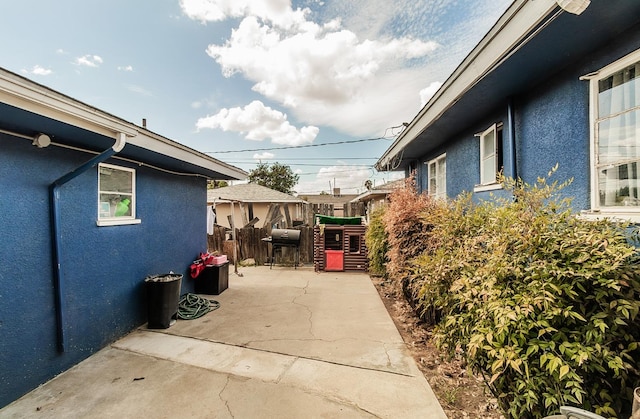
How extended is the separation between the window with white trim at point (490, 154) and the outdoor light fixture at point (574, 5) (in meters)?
2.53

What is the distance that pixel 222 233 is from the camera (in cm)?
1091

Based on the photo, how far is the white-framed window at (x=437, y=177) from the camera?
6738 mm

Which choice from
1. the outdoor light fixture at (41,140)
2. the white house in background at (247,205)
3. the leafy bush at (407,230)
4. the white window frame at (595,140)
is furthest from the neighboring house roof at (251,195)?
the white window frame at (595,140)

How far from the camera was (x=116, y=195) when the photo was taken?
443 centimetres

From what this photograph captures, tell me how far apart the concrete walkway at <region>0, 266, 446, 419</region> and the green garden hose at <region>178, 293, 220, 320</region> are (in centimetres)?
16

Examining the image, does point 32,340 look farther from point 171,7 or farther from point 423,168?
point 423,168

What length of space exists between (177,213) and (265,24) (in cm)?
590

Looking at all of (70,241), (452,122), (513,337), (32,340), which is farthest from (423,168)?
(32,340)

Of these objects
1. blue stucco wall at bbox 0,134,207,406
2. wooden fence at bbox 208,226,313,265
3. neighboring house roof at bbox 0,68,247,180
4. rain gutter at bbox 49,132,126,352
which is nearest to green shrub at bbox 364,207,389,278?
wooden fence at bbox 208,226,313,265

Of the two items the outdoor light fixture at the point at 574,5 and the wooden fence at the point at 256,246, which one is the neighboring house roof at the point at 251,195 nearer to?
the wooden fence at the point at 256,246

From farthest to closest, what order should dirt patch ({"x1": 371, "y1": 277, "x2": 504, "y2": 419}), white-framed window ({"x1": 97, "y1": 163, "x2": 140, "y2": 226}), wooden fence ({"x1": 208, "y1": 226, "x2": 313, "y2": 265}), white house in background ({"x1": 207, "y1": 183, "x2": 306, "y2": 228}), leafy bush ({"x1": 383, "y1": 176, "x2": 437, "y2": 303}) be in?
white house in background ({"x1": 207, "y1": 183, "x2": 306, "y2": 228}) < wooden fence ({"x1": 208, "y1": 226, "x2": 313, "y2": 265}) < leafy bush ({"x1": 383, "y1": 176, "x2": 437, "y2": 303}) < white-framed window ({"x1": 97, "y1": 163, "x2": 140, "y2": 226}) < dirt patch ({"x1": 371, "y1": 277, "x2": 504, "y2": 419})

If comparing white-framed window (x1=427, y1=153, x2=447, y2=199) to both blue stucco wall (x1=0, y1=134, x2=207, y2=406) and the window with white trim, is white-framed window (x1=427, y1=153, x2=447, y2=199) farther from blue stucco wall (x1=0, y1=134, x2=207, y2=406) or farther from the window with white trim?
blue stucco wall (x1=0, y1=134, x2=207, y2=406)

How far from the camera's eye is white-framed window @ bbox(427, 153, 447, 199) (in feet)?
22.1

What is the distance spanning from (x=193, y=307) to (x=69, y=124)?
3810mm
